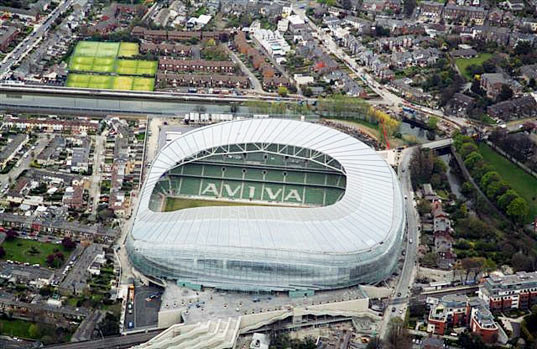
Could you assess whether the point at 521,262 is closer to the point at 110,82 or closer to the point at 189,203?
the point at 189,203

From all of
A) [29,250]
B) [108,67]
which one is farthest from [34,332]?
[108,67]

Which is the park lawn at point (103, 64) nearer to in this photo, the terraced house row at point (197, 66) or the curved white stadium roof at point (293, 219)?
the terraced house row at point (197, 66)

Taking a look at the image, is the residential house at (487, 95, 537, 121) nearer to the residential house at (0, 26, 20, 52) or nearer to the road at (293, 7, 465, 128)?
the road at (293, 7, 465, 128)

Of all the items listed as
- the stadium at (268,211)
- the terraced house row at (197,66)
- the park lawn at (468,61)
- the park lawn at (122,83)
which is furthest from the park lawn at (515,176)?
the park lawn at (122,83)

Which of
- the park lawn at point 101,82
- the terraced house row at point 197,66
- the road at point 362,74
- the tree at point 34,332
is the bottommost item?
the park lawn at point 101,82

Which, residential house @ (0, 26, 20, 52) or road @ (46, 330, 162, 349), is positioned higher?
road @ (46, 330, 162, 349)

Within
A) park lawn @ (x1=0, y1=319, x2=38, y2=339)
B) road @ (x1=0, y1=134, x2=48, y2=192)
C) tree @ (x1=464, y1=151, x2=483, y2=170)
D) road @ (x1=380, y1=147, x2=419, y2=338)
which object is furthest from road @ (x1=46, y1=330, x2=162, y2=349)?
tree @ (x1=464, y1=151, x2=483, y2=170)

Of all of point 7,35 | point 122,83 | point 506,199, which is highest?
point 506,199
